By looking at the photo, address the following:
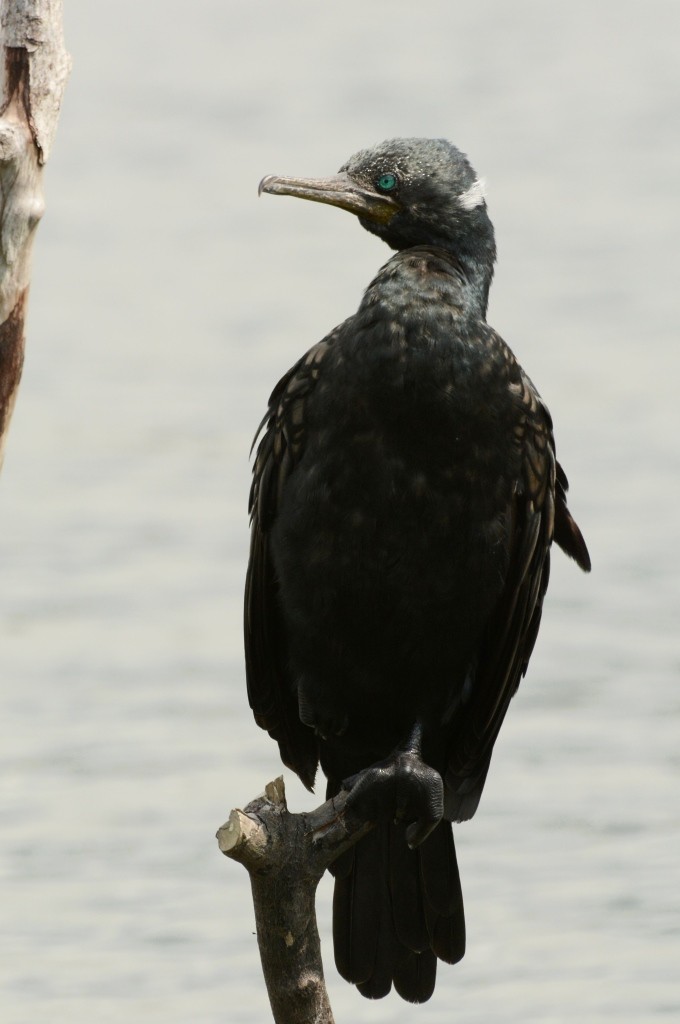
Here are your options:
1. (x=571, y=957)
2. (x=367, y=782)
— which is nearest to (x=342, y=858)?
(x=367, y=782)

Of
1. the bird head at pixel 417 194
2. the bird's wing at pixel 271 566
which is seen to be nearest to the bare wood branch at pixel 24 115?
the bird head at pixel 417 194

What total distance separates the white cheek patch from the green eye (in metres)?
0.16

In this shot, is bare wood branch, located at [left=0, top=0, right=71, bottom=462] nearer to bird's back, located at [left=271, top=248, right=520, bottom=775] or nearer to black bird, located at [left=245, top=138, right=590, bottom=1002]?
black bird, located at [left=245, top=138, right=590, bottom=1002]

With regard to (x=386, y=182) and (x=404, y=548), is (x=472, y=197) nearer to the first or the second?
(x=386, y=182)

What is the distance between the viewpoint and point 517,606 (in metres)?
5.26

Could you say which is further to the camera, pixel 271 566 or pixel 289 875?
pixel 271 566

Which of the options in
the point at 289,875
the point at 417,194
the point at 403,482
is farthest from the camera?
the point at 417,194

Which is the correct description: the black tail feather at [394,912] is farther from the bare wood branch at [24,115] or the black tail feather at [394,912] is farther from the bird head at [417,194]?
the bare wood branch at [24,115]

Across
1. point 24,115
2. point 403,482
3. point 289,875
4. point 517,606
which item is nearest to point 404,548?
point 403,482

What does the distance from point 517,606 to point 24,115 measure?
5.42ft

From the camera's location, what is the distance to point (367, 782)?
5008 millimetres

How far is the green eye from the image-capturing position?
5266 mm

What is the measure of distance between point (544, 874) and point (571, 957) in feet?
2.18

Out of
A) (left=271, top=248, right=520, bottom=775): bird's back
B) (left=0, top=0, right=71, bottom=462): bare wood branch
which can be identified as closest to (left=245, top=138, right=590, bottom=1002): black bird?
(left=271, top=248, right=520, bottom=775): bird's back
